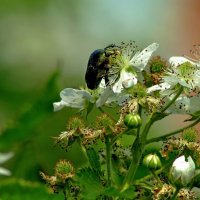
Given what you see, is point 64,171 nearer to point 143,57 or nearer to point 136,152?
point 136,152

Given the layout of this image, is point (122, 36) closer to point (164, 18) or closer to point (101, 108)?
point (164, 18)

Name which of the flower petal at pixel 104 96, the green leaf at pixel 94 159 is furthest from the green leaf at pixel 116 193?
the flower petal at pixel 104 96

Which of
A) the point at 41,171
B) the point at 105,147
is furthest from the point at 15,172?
the point at 105,147

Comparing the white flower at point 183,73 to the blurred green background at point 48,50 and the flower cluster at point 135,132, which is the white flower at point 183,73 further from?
the blurred green background at point 48,50

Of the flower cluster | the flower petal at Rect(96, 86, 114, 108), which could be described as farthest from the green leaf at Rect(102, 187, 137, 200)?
the flower petal at Rect(96, 86, 114, 108)

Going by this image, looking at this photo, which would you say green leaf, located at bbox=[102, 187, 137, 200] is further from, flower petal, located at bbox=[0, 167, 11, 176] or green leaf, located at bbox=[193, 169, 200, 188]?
flower petal, located at bbox=[0, 167, 11, 176]
